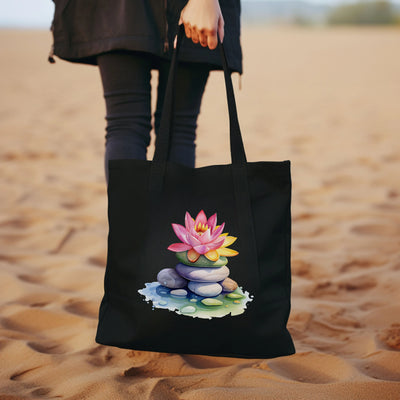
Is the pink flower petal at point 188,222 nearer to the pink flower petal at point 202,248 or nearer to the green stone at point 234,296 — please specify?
the pink flower petal at point 202,248

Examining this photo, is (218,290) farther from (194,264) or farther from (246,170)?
(246,170)

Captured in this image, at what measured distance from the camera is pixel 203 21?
4.01 ft

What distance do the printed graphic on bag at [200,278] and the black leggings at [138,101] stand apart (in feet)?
1.22

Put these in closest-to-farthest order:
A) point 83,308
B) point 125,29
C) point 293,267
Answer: point 125,29
point 83,308
point 293,267

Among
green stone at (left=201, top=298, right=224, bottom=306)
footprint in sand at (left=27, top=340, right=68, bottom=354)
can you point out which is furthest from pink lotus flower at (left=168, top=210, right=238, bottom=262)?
footprint in sand at (left=27, top=340, right=68, bottom=354)

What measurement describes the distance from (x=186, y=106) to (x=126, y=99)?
19cm

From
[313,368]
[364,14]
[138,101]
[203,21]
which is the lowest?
[313,368]

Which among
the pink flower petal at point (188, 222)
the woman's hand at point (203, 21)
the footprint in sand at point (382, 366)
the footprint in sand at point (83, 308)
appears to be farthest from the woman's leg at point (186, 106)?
the footprint in sand at point (382, 366)

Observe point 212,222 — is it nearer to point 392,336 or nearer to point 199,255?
point 199,255

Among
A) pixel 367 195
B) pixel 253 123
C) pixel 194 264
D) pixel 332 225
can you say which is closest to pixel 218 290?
pixel 194 264

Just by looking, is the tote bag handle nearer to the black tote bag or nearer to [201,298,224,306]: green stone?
the black tote bag

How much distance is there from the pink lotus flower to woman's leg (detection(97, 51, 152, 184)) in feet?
1.20

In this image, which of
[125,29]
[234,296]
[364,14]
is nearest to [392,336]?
[234,296]

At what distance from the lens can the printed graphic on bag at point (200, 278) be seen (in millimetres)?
1159
